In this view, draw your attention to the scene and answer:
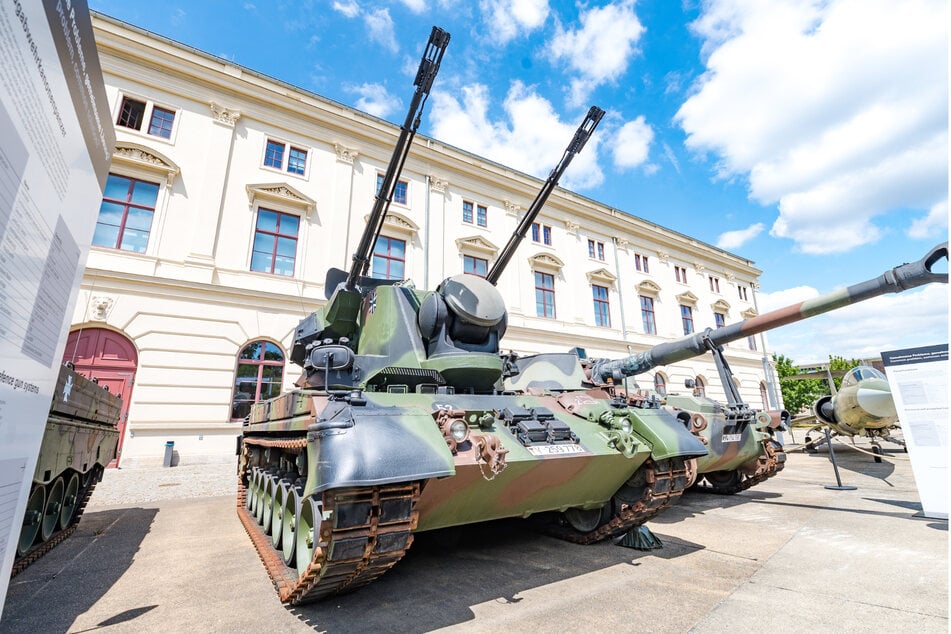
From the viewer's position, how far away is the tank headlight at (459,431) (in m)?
3.42

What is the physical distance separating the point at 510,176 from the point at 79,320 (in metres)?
15.6

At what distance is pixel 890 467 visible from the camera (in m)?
11.4

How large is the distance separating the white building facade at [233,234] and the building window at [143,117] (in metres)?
0.03

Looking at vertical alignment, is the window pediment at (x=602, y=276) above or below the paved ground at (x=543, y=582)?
above

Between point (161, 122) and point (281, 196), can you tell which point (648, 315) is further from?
point (161, 122)

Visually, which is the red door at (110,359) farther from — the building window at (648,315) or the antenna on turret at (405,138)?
the building window at (648,315)

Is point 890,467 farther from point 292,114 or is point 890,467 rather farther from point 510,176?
point 292,114

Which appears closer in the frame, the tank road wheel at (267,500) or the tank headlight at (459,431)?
the tank headlight at (459,431)

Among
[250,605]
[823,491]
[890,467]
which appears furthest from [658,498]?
[890,467]

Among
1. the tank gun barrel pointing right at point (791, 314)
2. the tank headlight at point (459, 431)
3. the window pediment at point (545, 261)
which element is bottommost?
the tank headlight at point (459, 431)

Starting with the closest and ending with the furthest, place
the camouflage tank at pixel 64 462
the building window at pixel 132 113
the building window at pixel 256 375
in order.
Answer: the camouflage tank at pixel 64 462, the building window at pixel 256 375, the building window at pixel 132 113

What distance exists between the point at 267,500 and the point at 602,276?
19350mm

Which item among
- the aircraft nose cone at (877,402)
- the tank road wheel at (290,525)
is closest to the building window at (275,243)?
the tank road wheel at (290,525)

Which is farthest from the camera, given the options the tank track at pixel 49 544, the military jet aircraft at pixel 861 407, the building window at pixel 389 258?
the building window at pixel 389 258
